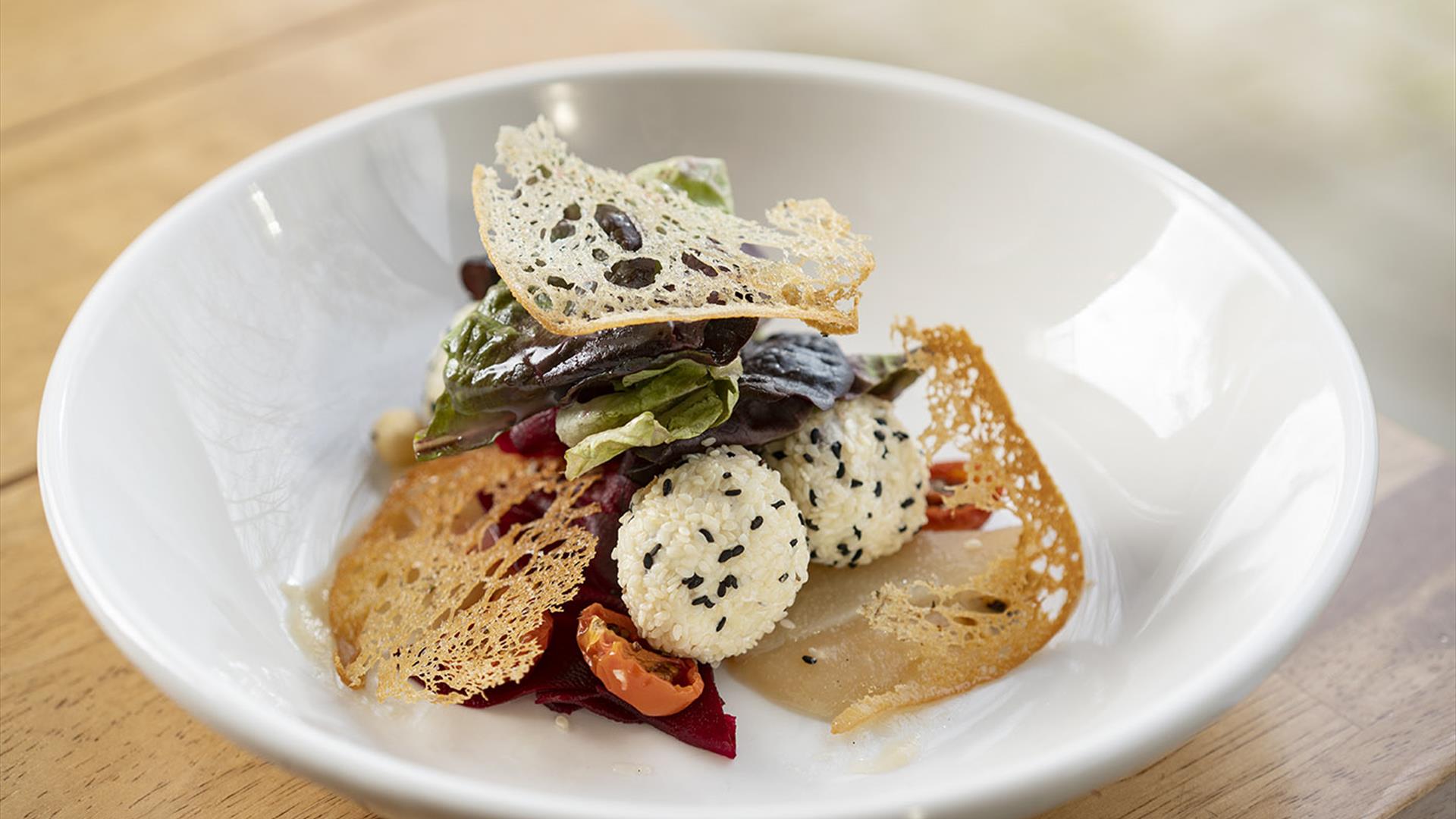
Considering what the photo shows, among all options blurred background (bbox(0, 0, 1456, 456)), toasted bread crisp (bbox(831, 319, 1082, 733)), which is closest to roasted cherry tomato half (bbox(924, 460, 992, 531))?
toasted bread crisp (bbox(831, 319, 1082, 733))

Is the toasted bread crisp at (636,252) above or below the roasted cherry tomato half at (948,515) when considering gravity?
above

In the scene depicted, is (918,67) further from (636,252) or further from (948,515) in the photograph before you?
(636,252)

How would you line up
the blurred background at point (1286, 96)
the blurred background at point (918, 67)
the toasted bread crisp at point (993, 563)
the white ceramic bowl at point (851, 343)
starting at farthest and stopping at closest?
the blurred background at point (1286, 96), the blurred background at point (918, 67), the toasted bread crisp at point (993, 563), the white ceramic bowl at point (851, 343)

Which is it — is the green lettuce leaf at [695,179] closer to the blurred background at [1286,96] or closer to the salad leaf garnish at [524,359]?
the salad leaf garnish at [524,359]

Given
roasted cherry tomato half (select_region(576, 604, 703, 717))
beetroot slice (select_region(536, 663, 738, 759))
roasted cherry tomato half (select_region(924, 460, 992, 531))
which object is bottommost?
roasted cherry tomato half (select_region(924, 460, 992, 531))

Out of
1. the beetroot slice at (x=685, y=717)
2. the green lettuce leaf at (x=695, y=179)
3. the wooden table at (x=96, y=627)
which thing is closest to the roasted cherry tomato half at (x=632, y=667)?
the beetroot slice at (x=685, y=717)

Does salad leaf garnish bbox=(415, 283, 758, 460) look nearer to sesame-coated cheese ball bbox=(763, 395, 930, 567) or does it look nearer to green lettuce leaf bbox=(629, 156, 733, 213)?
sesame-coated cheese ball bbox=(763, 395, 930, 567)

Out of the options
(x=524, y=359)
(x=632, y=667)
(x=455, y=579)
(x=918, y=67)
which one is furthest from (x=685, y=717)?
(x=918, y=67)
